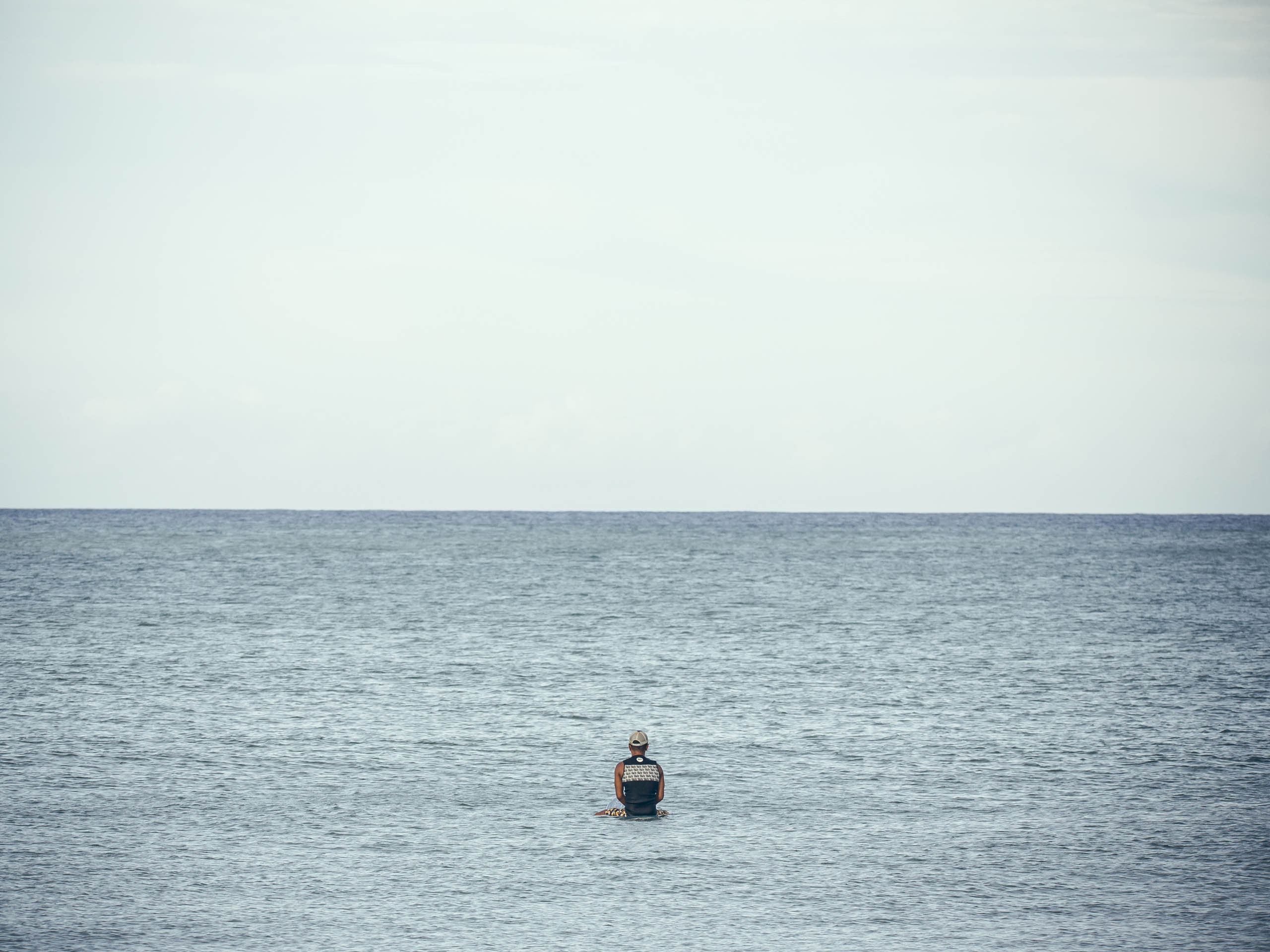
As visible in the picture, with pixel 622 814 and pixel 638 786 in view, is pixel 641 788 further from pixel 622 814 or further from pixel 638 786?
pixel 622 814

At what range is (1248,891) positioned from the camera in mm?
16172

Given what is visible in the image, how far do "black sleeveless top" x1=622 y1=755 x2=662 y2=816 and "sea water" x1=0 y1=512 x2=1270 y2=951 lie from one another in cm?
31

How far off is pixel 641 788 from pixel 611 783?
3.03 meters

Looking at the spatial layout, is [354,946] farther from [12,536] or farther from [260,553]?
[12,536]

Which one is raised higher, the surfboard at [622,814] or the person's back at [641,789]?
the person's back at [641,789]

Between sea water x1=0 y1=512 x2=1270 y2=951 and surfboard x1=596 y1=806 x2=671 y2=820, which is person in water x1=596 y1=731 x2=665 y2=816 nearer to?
surfboard x1=596 y1=806 x2=671 y2=820

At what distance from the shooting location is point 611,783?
22.6 metres

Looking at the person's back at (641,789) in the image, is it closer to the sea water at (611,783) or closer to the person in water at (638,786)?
the person in water at (638,786)

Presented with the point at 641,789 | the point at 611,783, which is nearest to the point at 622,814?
the point at 641,789

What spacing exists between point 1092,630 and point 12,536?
478ft

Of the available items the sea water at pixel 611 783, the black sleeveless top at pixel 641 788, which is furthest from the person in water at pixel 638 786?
the sea water at pixel 611 783

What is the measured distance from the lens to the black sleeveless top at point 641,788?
19.6 metres

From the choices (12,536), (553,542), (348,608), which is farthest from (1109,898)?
(12,536)

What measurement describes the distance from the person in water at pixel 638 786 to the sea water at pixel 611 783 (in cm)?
31
